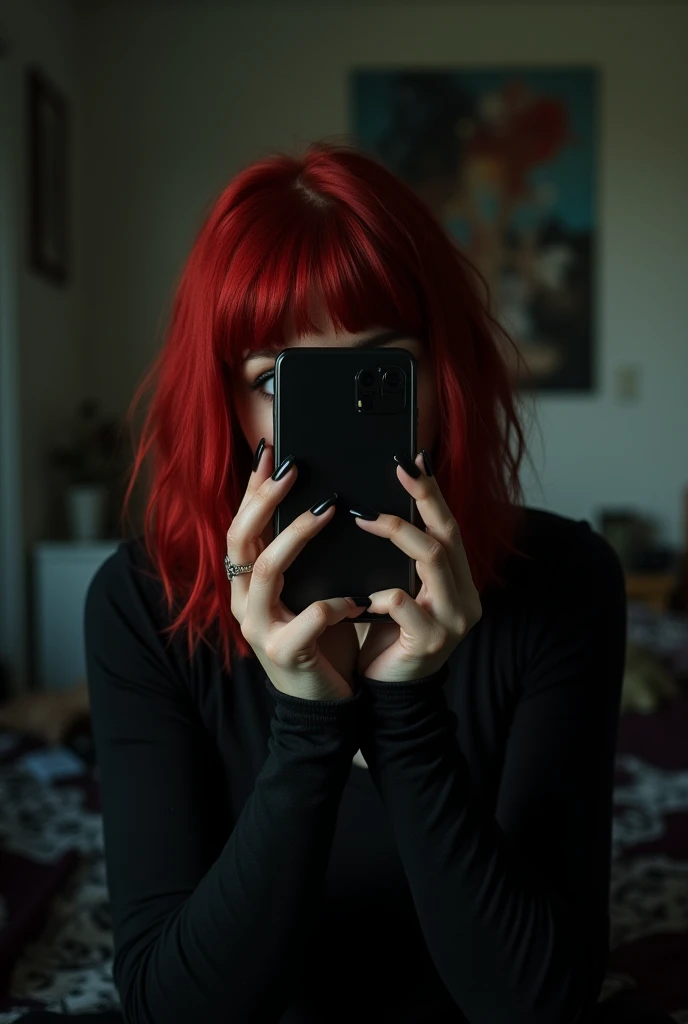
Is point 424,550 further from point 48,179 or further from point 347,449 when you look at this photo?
point 48,179

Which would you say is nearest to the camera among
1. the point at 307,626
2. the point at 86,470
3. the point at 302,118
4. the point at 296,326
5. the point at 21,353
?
the point at 307,626

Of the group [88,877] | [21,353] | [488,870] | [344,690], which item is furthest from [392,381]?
[21,353]

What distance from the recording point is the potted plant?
3.00 meters

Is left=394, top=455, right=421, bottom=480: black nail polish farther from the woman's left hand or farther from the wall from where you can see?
the wall

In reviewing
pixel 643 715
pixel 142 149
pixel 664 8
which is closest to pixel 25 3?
pixel 142 149

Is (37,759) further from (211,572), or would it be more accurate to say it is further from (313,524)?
(313,524)

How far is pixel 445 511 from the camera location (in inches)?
24.6

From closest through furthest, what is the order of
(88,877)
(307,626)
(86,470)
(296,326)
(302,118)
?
(307,626) < (296,326) < (88,877) < (86,470) < (302,118)

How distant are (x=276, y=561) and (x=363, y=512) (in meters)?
0.07

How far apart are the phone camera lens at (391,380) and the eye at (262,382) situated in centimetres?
12

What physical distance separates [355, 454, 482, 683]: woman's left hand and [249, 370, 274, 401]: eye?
0.50ft

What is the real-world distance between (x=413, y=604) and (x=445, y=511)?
2.5 inches

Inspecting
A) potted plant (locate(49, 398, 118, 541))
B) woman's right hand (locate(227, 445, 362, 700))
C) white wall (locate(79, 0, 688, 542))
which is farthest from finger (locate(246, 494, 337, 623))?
white wall (locate(79, 0, 688, 542))

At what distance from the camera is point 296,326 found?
71 cm
